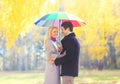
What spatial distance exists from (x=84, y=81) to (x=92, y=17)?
1598 millimetres

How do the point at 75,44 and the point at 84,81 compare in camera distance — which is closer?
the point at 75,44

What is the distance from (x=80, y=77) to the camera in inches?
308

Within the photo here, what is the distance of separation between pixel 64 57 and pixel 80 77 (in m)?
4.16

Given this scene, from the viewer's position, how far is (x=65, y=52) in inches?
151

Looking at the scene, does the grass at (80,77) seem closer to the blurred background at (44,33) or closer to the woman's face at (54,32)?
the blurred background at (44,33)

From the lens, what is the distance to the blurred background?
24.7 ft

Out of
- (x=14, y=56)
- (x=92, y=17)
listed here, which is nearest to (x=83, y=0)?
(x=92, y=17)

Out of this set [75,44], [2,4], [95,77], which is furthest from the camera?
[95,77]

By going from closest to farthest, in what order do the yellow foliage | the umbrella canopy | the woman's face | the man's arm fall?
the man's arm, the woman's face, the umbrella canopy, the yellow foliage

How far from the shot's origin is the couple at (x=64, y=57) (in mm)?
3756

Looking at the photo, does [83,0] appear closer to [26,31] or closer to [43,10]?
[43,10]

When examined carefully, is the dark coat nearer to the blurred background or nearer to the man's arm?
the man's arm

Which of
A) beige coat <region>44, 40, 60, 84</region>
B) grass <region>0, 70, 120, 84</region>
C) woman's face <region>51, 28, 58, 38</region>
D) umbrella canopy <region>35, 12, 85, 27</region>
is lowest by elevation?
grass <region>0, 70, 120, 84</region>

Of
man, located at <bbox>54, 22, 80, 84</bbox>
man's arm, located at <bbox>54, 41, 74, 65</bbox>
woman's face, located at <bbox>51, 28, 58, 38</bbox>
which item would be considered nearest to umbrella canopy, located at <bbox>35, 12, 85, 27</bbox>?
woman's face, located at <bbox>51, 28, 58, 38</bbox>
